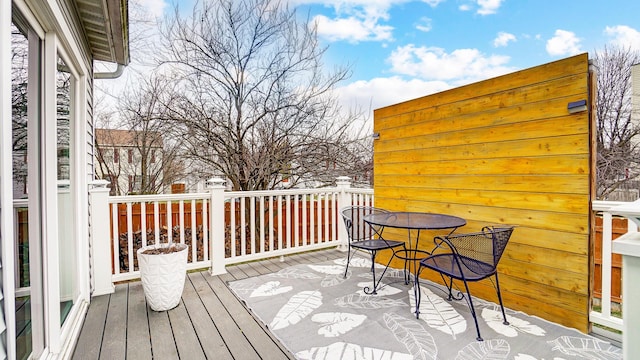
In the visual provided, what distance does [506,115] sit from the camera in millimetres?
2781

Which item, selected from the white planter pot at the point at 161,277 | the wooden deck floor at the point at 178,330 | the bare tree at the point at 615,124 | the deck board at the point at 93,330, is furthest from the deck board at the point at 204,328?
the bare tree at the point at 615,124

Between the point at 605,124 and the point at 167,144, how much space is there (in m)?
7.80

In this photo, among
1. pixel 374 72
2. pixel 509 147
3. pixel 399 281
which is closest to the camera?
pixel 509 147

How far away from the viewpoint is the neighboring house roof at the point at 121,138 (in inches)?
223

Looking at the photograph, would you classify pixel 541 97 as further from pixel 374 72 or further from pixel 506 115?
pixel 374 72

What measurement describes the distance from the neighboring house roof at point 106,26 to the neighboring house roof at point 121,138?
235cm

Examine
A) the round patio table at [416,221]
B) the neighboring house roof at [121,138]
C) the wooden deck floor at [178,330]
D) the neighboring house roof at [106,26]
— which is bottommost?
the wooden deck floor at [178,330]

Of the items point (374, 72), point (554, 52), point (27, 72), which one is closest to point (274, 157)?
point (374, 72)

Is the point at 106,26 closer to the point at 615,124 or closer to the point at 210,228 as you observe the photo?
the point at 210,228

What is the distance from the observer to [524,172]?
2.67 metres

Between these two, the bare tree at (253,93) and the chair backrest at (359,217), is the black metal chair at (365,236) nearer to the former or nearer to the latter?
the chair backrest at (359,217)

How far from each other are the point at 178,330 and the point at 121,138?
481cm

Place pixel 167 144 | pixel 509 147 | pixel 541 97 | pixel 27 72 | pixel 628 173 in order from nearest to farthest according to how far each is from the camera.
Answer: pixel 27 72 < pixel 541 97 < pixel 509 147 < pixel 628 173 < pixel 167 144

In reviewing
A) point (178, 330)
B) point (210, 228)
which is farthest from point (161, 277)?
point (210, 228)
